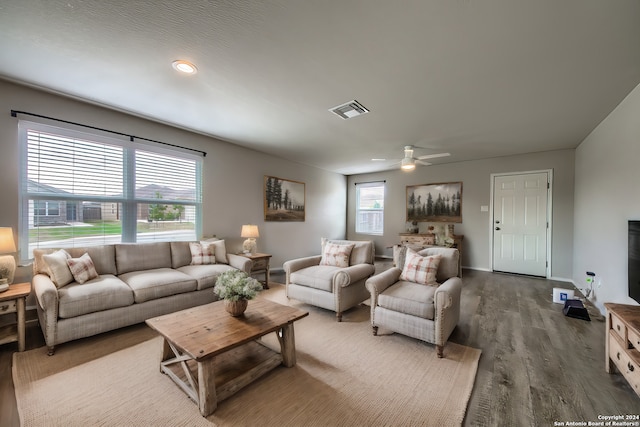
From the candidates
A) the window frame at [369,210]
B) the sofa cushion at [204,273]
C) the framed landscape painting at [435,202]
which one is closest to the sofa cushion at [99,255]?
the sofa cushion at [204,273]

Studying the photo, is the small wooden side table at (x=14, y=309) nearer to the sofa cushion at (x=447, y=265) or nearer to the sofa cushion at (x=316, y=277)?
the sofa cushion at (x=316, y=277)

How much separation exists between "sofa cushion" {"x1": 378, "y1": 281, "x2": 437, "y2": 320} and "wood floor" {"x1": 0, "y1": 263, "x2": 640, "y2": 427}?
559mm

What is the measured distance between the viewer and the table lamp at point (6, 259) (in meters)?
2.27

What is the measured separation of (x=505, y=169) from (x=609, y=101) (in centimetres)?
262

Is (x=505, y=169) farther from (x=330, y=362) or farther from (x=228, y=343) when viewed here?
(x=228, y=343)

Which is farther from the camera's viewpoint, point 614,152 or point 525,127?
point 525,127

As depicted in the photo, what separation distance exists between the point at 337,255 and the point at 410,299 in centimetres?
132

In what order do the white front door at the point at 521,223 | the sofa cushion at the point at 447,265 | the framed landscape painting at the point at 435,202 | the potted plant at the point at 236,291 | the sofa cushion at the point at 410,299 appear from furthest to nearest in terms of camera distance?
the framed landscape painting at the point at 435,202 < the white front door at the point at 521,223 < the sofa cushion at the point at 447,265 < the sofa cushion at the point at 410,299 < the potted plant at the point at 236,291

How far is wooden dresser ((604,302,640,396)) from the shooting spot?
1611mm

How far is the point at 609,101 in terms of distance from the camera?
2.80 metres

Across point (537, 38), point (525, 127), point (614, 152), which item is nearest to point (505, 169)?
point (525, 127)

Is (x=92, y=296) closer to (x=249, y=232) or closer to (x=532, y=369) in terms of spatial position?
(x=249, y=232)

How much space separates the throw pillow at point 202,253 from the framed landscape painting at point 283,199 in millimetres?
1596

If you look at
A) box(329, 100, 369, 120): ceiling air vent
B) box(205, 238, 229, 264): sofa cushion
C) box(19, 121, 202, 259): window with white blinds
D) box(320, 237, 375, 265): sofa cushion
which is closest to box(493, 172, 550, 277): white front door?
box(320, 237, 375, 265): sofa cushion
